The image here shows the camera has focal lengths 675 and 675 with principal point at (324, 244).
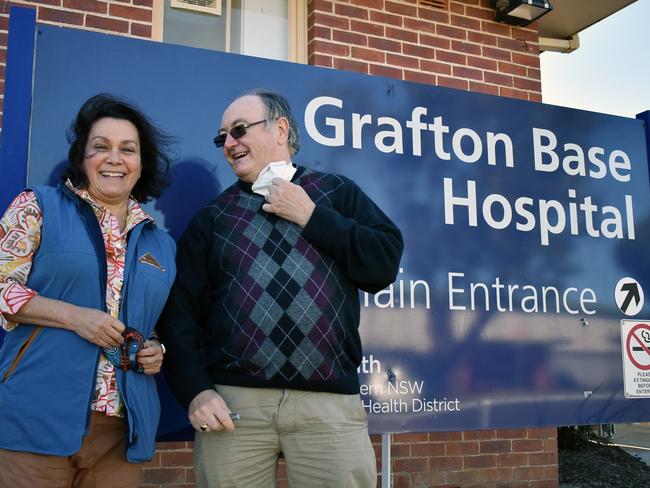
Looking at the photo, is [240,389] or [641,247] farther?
[641,247]

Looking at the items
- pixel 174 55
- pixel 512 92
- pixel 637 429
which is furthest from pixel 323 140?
pixel 637 429

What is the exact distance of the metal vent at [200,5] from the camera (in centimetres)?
409

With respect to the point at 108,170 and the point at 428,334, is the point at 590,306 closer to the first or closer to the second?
the point at 428,334

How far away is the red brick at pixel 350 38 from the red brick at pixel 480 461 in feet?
8.78

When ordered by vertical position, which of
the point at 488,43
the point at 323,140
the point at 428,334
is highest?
the point at 488,43

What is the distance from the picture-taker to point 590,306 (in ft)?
11.1

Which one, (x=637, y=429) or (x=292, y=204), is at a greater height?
(x=292, y=204)

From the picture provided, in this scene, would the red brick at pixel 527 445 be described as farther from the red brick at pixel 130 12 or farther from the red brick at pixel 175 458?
the red brick at pixel 130 12

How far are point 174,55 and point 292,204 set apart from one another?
107cm

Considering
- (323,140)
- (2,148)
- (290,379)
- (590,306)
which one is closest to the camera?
(290,379)

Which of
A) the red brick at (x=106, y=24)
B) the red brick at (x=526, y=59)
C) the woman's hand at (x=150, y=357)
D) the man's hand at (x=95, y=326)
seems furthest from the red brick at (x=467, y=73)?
the man's hand at (x=95, y=326)

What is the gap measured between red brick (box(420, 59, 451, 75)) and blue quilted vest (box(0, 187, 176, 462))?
283cm

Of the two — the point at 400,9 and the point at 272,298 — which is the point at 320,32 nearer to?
the point at 400,9

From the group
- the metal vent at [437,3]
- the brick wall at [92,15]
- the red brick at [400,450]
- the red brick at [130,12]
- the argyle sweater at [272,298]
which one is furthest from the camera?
the metal vent at [437,3]
